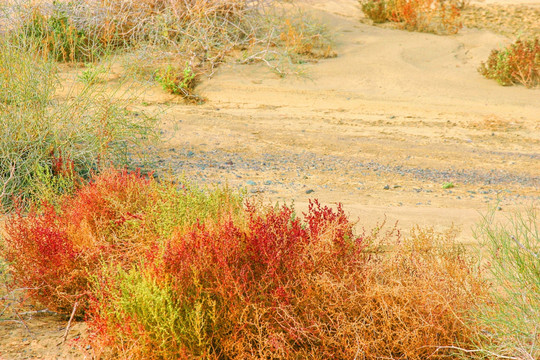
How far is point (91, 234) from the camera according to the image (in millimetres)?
3396

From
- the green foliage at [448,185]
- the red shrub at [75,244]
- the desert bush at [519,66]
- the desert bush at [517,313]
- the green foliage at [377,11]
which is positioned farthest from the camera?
the green foliage at [377,11]

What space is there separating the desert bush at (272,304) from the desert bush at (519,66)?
697 centimetres

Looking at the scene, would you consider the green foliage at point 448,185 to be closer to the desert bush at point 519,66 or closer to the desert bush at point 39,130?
the desert bush at point 39,130

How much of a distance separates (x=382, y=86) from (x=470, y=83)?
1452mm

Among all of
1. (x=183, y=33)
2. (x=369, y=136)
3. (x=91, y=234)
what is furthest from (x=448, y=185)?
(x=183, y=33)

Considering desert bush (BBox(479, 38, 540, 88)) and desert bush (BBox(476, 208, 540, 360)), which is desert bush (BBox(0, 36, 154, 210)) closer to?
desert bush (BBox(476, 208, 540, 360))

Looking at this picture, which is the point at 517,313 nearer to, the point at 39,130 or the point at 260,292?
the point at 260,292

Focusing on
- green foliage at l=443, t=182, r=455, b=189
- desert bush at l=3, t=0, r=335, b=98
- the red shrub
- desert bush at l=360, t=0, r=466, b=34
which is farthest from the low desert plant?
desert bush at l=360, t=0, r=466, b=34

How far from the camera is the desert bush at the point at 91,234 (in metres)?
3.08

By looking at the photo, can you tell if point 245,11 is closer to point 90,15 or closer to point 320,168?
point 90,15

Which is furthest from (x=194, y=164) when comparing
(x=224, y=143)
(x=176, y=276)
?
(x=176, y=276)

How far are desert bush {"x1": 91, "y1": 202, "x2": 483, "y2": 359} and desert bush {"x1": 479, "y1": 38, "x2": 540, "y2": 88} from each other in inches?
274

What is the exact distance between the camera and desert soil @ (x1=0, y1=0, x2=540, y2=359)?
16.6 feet

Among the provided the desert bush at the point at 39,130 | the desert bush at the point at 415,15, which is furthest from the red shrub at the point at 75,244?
the desert bush at the point at 415,15
